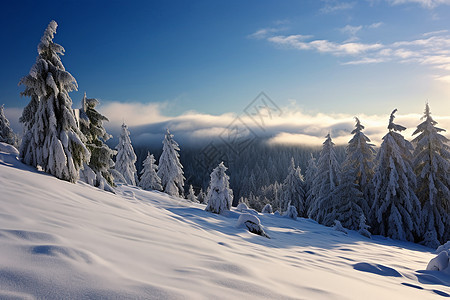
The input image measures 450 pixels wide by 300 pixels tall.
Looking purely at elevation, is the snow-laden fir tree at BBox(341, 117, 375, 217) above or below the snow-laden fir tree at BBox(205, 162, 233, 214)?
above

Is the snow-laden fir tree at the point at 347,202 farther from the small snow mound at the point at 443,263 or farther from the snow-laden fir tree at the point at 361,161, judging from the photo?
the small snow mound at the point at 443,263

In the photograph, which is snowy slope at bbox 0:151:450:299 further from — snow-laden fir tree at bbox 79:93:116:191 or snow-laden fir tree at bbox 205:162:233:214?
snow-laden fir tree at bbox 205:162:233:214

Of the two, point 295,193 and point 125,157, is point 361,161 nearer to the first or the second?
point 295,193

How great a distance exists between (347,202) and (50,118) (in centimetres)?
2369

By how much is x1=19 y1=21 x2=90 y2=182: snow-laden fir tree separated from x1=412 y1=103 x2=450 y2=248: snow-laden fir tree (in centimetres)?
2553

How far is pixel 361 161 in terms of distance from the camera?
77.5ft

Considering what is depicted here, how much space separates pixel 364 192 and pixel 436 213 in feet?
17.8

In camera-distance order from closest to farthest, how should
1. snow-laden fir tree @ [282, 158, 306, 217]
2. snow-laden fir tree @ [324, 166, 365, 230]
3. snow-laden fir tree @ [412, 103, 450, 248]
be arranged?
snow-laden fir tree @ [412, 103, 450, 248]
snow-laden fir tree @ [324, 166, 365, 230]
snow-laden fir tree @ [282, 158, 306, 217]

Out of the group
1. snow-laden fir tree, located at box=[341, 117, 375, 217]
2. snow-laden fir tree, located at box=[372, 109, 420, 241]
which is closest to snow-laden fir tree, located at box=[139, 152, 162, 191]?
Result: snow-laden fir tree, located at box=[341, 117, 375, 217]

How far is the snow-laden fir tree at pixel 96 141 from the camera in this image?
40.8 feet

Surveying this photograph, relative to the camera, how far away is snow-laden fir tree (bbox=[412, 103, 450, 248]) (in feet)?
67.2

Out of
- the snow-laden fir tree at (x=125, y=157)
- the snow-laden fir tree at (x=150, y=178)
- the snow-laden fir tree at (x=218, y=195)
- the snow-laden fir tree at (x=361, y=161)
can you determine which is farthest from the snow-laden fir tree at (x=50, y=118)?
the snow-laden fir tree at (x=125, y=157)

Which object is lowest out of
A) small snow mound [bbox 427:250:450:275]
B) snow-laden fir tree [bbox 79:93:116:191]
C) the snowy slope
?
small snow mound [bbox 427:250:450:275]

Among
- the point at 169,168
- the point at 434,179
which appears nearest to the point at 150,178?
the point at 169,168
